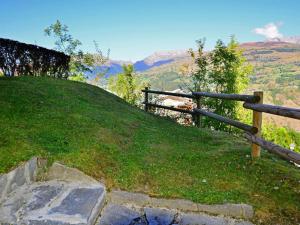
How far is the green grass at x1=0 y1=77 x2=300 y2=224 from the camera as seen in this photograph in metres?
4.91

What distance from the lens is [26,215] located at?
388 cm

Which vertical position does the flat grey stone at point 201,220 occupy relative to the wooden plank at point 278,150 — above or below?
below

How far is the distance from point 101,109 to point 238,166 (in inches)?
174

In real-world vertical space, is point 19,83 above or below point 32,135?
above

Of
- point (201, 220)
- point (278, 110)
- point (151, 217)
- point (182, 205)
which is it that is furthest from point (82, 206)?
point (278, 110)

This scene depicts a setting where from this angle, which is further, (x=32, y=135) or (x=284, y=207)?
(x=32, y=135)

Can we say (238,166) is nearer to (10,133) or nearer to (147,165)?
(147,165)

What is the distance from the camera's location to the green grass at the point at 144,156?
4910 mm

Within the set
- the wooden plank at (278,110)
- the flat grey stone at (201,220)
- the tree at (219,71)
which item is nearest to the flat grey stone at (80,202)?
the flat grey stone at (201,220)

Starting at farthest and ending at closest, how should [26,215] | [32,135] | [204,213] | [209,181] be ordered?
[32,135] → [209,181] → [204,213] → [26,215]

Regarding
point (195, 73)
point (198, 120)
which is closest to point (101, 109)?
point (198, 120)

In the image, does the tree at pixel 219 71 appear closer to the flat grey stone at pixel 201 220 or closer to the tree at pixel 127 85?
the tree at pixel 127 85

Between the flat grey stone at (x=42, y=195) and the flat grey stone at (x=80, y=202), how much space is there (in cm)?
18

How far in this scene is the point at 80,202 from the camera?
4.23 m
